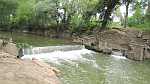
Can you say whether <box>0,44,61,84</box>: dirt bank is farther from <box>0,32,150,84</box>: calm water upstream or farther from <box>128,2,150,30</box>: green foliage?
<box>128,2,150,30</box>: green foliage

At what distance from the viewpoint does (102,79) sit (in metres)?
22.5

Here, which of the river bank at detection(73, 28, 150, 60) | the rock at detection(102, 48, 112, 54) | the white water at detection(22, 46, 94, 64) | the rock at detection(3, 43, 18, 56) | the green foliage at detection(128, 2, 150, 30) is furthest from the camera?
the green foliage at detection(128, 2, 150, 30)

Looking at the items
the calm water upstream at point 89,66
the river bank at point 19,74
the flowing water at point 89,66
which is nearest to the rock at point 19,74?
the river bank at point 19,74

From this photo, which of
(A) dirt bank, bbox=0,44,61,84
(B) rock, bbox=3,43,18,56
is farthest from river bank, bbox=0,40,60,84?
(B) rock, bbox=3,43,18,56

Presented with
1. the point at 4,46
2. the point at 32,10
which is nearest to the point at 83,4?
the point at 32,10

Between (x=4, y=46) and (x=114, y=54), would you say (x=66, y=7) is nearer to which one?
(x=114, y=54)

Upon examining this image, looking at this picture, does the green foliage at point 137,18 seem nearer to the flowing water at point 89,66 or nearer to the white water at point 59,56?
the flowing water at point 89,66

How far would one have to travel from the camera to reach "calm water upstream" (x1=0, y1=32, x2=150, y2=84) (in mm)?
22395

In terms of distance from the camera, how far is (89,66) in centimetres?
2702

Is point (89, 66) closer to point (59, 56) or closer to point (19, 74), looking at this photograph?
point (59, 56)

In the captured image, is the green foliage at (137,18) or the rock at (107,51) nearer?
the rock at (107,51)

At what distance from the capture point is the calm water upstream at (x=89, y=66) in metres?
22.4

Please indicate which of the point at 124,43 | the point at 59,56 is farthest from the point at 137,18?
the point at 59,56

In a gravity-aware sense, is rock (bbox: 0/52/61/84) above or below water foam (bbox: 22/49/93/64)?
above
